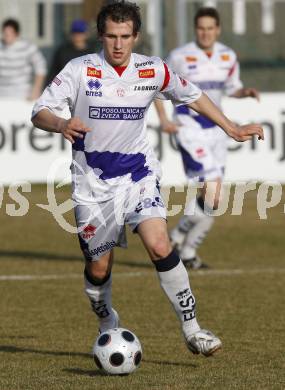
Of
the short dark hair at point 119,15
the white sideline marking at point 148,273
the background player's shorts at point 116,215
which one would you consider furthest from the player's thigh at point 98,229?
the white sideline marking at point 148,273

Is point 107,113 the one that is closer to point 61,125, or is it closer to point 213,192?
point 61,125

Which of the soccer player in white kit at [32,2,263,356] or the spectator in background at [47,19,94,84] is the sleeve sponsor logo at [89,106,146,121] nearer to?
the soccer player in white kit at [32,2,263,356]

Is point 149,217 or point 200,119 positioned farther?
point 200,119

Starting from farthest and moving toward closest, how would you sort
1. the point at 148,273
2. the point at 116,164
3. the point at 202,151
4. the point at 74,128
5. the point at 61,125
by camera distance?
the point at 202,151 → the point at 148,273 → the point at 116,164 → the point at 61,125 → the point at 74,128

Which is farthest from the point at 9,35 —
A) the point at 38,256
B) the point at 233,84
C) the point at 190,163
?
the point at 190,163

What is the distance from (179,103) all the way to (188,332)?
5.17ft

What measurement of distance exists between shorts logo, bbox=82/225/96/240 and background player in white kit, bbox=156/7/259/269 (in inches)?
190

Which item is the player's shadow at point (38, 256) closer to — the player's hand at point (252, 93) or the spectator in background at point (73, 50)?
the player's hand at point (252, 93)

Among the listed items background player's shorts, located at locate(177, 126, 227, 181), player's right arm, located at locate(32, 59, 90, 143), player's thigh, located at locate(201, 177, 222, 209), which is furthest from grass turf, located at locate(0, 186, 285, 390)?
player's right arm, located at locate(32, 59, 90, 143)

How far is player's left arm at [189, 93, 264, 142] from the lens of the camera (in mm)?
8062

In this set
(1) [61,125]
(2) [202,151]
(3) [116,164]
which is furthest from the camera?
(2) [202,151]

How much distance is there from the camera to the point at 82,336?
9.22m

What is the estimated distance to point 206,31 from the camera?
13430mm

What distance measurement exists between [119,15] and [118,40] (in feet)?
0.53
